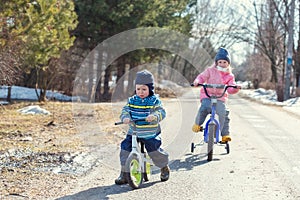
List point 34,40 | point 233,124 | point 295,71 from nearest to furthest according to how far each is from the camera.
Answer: point 233,124 → point 34,40 → point 295,71

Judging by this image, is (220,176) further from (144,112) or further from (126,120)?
(126,120)

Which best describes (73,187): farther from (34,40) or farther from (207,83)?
(34,40)

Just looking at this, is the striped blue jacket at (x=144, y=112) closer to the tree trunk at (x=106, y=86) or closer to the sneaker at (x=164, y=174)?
the sneaker at (x=164, y=174)

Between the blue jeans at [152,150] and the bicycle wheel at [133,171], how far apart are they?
8.6 inches

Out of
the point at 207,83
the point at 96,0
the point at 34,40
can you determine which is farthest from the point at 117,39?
the point at 207,83

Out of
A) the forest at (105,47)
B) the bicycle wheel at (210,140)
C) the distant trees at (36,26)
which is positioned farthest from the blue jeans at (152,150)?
the forest at (105,47)

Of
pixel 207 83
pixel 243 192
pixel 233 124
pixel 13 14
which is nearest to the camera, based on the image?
pixel 243 192

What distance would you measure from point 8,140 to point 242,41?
35755mm

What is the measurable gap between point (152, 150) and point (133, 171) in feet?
1.61

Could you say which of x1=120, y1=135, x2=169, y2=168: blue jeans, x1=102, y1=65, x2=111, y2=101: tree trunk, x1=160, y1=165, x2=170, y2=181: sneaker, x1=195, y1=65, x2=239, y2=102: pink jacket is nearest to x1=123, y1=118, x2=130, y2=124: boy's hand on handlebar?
x1=120, y1=135, x2=169, y2=168: blue jeans

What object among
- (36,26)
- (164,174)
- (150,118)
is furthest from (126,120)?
(36,26)

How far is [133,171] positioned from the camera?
5.61m

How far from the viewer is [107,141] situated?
31.2ft

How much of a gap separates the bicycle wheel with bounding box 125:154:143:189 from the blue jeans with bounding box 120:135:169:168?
0.22 metres
